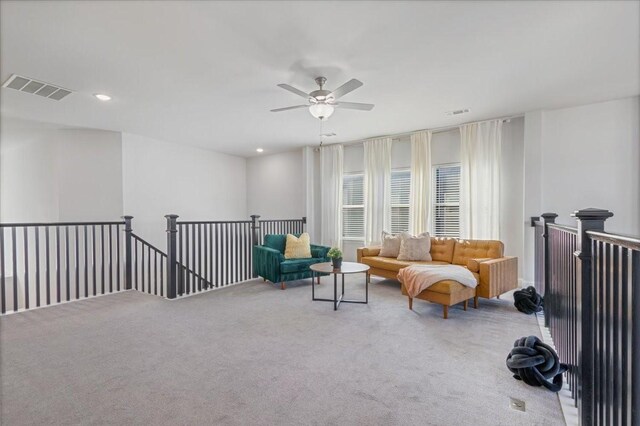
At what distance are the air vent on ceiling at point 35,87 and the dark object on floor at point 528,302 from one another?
239 inches

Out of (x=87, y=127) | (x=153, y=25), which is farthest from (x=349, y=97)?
(x=87, y=127)

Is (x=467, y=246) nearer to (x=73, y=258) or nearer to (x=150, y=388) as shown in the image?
(x=150, y=388)

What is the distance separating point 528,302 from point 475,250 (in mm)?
1032

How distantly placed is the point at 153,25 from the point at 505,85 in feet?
12.4

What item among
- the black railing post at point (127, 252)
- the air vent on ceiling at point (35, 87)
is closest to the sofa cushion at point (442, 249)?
the black railing post at point (127, 252)

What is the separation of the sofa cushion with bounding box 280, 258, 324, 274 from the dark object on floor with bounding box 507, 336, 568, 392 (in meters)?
3.17

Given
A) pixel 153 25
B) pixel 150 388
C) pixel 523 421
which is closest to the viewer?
pixel 523 421

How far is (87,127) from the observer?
5.30 metres

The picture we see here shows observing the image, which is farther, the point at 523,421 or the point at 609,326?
the point at 523,421

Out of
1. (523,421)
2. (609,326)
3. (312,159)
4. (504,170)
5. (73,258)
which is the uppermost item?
(312,159)

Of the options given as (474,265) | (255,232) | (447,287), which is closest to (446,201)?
(474,265)

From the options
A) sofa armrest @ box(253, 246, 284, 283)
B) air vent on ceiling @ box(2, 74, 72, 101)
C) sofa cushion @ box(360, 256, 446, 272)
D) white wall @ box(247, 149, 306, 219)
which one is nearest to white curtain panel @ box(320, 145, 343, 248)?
white wall @ box(247, 149, 306, 219)

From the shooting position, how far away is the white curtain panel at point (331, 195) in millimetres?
6660

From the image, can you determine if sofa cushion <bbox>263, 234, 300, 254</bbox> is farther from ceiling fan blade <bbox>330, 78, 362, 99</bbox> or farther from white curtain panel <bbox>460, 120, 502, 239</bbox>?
white curtain panel <bbox>460, 120, 502, 239</bbox>
